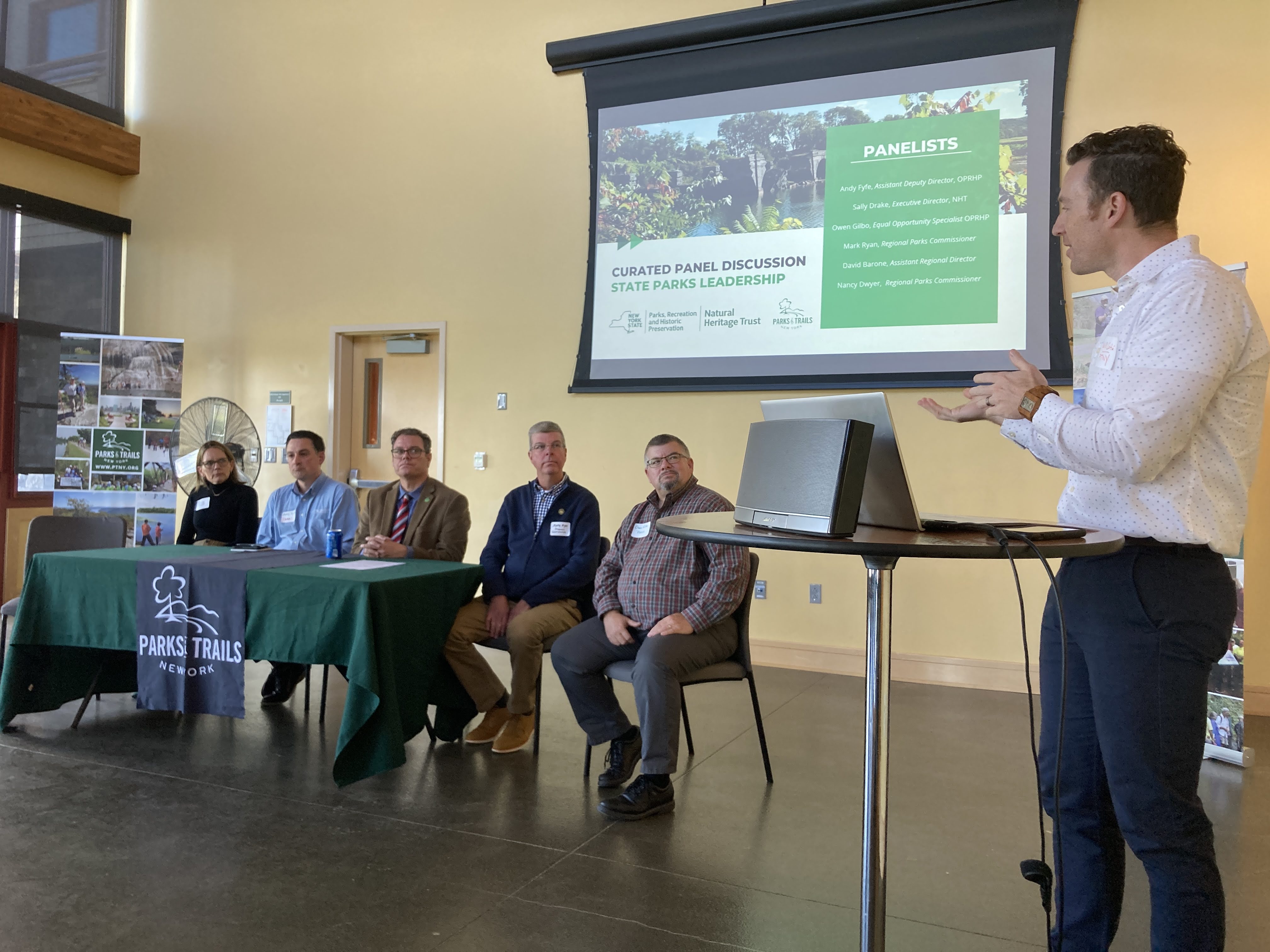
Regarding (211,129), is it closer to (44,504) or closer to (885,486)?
(44,504)

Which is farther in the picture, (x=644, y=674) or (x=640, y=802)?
(x=644, y=674)

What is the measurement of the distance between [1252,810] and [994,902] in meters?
1.27

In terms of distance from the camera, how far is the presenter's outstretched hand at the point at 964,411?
136 cm

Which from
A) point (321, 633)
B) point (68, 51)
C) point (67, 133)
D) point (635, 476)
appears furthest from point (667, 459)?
point (68, 51)

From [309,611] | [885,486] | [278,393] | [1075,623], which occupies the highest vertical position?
[278,393]

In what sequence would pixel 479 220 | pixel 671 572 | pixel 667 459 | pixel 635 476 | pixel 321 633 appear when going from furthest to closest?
pixel 479 220 < pixel 635 476 < pixel 667 459 < pixel 671 572 < pixel 321 633

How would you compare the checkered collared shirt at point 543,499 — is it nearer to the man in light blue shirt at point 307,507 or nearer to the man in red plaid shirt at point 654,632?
the man in red plaid shirt at point 654,632

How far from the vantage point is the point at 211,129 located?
656cm

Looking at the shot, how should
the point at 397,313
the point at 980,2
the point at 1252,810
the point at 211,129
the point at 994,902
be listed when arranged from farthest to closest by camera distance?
1. the point at 211,129
2. the point at 397,313
3. the point at 980,2
4. the point at 1252,810
5. the point at 994,902

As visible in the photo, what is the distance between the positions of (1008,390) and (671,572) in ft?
5.86

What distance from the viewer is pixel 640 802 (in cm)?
266

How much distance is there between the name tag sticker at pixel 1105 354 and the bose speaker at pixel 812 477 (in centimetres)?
39

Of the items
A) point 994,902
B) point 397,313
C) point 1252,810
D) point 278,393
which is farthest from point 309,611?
point 278,393

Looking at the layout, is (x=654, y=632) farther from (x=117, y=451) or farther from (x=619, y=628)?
(x=117, y=451)
